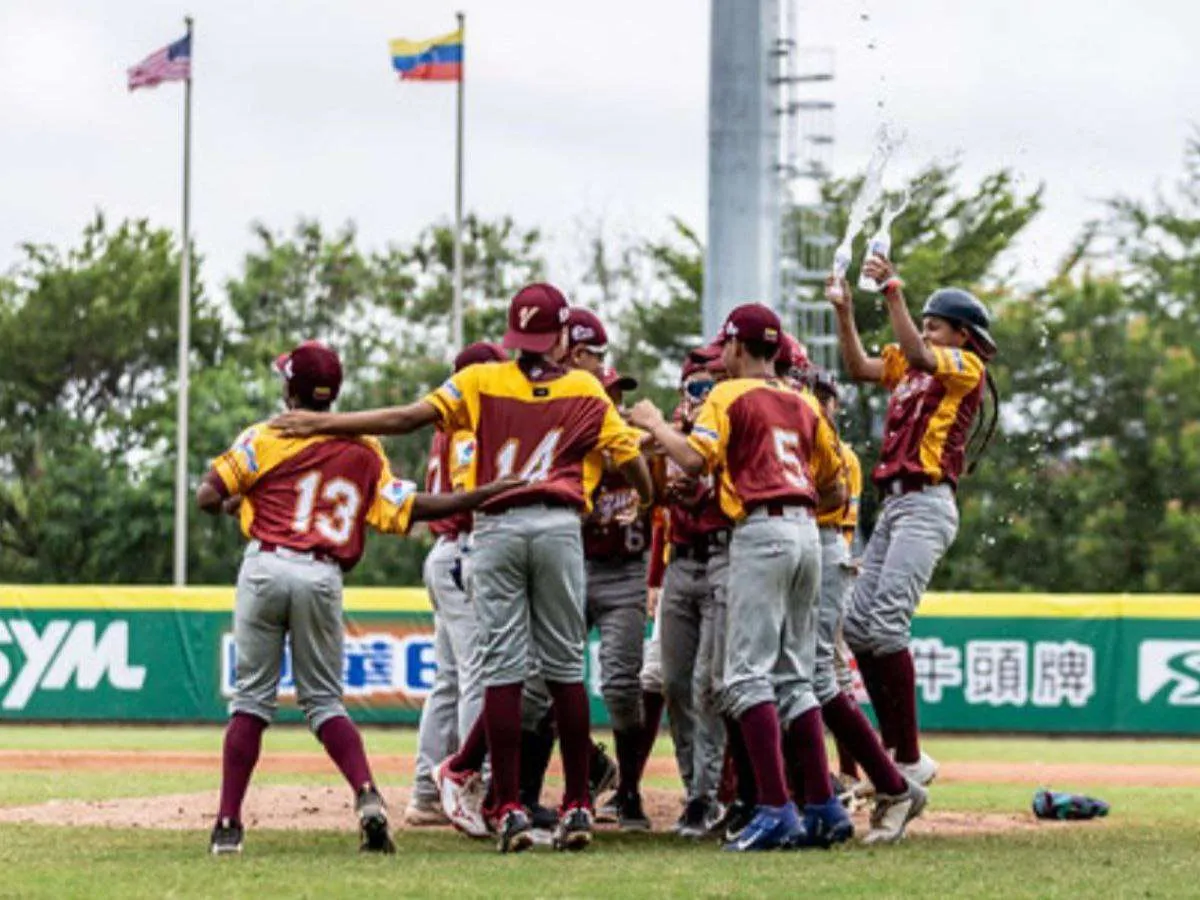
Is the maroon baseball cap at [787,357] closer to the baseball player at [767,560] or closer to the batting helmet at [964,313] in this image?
the baseball player at [767,560]

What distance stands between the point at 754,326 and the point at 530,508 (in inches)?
45.8

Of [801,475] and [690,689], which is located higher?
[801,475]

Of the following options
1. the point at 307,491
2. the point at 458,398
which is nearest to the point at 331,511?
the point at 307,491

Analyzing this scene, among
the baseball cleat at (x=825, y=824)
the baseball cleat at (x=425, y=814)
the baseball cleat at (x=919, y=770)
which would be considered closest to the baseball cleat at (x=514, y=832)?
the baseball cleat at (x=825, y=824)

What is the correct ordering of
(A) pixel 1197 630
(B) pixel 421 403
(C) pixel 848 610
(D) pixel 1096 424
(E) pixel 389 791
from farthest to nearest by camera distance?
(D) pixel 1096 424 < (A) pixel 1197 630 < (E) pixel 389 791 < (C) pixel 848 610 < (B) pixel 421 403

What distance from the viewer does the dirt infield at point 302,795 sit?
11086mm

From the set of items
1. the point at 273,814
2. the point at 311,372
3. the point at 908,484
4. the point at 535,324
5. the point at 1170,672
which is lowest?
the point at 1170,672

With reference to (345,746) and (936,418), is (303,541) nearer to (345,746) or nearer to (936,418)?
(345,746)

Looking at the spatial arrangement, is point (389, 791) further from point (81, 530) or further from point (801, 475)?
point (81, 530)

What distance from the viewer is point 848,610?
10461 millimetres

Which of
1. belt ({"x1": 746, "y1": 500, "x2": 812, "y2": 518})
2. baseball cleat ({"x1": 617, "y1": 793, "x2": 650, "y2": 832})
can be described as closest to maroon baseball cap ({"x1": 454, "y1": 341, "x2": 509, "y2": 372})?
belt ({"x1": 746, "y1": 500, "x2": 812, "y2": 518})

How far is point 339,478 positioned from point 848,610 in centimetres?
237

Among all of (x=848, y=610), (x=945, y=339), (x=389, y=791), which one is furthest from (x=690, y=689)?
(x=389, y=791)

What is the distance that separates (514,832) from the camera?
9.23 metres
